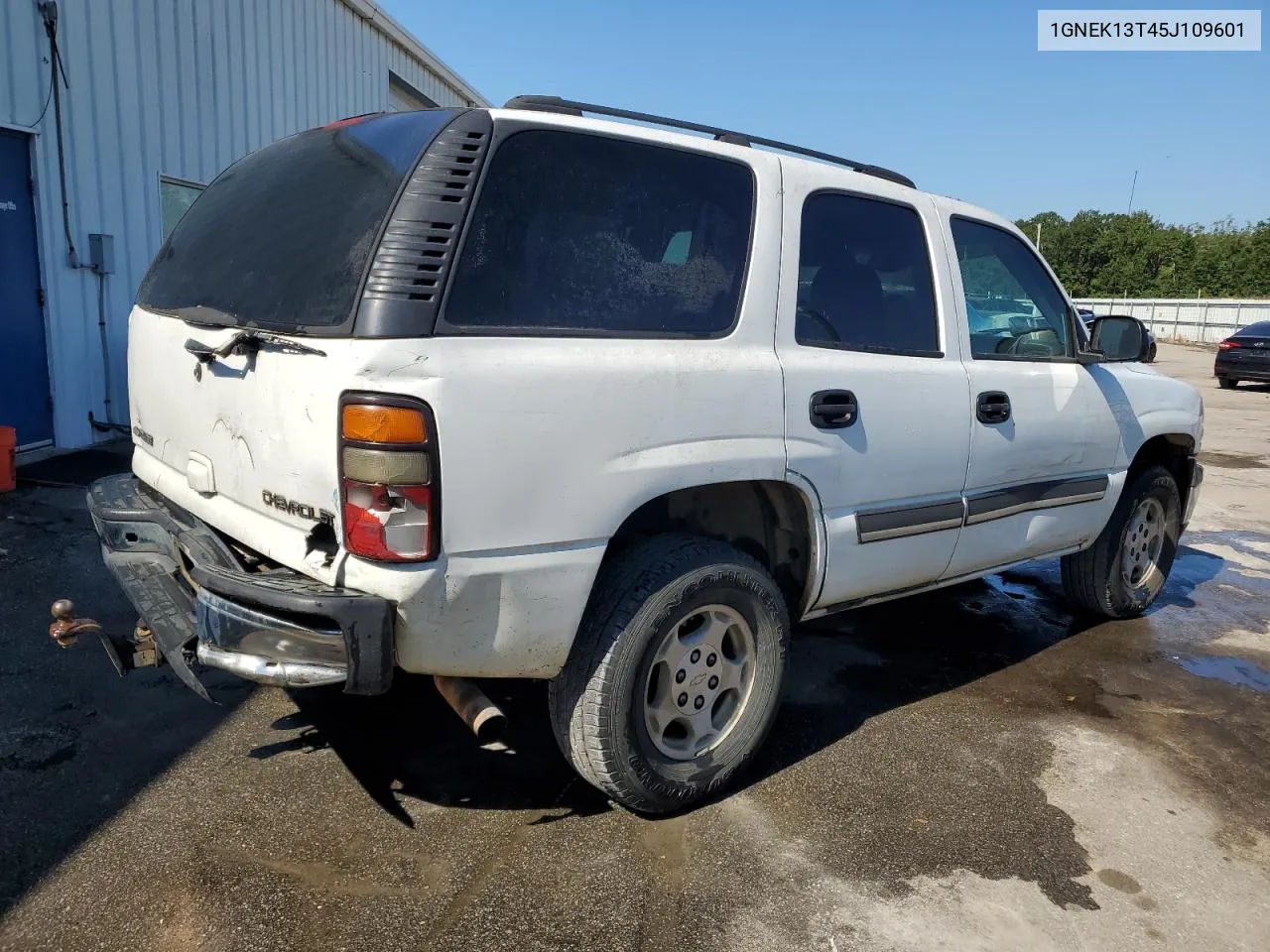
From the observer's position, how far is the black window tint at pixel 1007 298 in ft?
12.4

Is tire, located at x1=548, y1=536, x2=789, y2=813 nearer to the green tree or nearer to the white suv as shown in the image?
the white suv

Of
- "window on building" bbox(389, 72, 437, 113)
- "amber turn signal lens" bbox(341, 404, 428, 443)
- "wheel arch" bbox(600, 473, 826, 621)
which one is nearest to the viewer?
"amber turn signal lens" bbox(341, 404, 428, 443)

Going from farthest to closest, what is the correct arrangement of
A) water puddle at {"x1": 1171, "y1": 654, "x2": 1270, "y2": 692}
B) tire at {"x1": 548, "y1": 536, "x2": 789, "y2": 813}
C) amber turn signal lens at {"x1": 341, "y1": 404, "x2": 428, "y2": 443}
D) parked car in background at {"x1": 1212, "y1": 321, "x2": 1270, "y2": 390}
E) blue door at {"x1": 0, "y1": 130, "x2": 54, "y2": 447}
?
parked car in background at {"x1": 1212, "y1": 321, "x2": 1270, "y2": 390} < blue door at {"x1": 0, "y1": 130, "x2": 54, "y2": 447} < water puddle at {"x1": 1171, "y1": 654, "x2": 1270, "y2": 692} < tire at {"x1": 548, "y1": 536, "x2": 789, "y2": 813} < amber turn signal lens at {"x1": 341, "y1": 404, "x2": 428, "y2": 443}

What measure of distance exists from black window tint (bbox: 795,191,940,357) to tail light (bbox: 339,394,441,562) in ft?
4.48

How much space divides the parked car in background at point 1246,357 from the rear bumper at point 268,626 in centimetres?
2177

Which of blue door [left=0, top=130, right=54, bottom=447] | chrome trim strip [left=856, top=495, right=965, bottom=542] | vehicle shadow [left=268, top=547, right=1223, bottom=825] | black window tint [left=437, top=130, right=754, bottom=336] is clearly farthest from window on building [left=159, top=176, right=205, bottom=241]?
chrome trim strip [left=856, top=495, right=965, bottom=542]

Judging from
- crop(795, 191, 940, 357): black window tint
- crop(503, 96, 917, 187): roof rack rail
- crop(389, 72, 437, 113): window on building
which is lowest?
crop(795, 191, 940, 357): black window tint

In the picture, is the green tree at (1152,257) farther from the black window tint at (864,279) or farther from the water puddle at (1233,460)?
the black window tint at (864,279)

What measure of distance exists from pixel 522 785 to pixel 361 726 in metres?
0.72

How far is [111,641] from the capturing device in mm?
2771

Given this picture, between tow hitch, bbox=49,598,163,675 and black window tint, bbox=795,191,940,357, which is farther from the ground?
black window tint, bbox=795,191,940,357

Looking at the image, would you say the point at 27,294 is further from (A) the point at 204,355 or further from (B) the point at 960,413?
(B) the point at 960,413

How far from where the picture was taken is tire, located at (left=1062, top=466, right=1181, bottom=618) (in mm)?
4770

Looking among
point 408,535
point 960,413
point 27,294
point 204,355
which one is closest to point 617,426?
point 408,535
